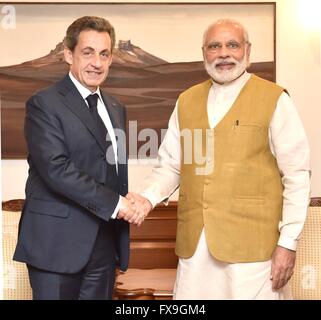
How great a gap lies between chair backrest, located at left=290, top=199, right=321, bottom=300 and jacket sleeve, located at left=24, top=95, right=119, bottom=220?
759 mm

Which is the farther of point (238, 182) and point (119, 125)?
point (119, 125)

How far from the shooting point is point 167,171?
1709 mm

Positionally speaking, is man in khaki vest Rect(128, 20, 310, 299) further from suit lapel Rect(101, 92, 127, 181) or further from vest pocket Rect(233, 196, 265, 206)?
suit lapel Rect(101, 92, 127, 181)

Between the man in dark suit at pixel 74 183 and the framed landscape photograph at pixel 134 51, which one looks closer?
the man in dark suit at pixel 74 183

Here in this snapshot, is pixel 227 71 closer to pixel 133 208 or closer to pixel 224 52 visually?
pixel 224 52

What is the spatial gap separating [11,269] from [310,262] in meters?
1.01

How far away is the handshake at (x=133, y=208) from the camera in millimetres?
1562

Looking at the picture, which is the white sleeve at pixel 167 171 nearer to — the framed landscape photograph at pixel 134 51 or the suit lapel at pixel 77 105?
the suit lapel at pixel 77 105

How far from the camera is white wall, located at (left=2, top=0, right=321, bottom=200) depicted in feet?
6.85

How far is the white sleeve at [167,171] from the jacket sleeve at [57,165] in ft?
0.68

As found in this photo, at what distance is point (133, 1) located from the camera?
2.11 metres

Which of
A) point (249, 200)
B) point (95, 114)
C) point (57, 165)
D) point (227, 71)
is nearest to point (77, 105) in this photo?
point (95, 114)

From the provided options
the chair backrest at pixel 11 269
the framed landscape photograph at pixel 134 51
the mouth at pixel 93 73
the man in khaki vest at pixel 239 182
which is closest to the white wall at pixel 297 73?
the framed landscape photograph at pixel 134 51

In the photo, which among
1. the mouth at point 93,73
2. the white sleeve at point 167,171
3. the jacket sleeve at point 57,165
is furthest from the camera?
the white sleeve at point 167,171
